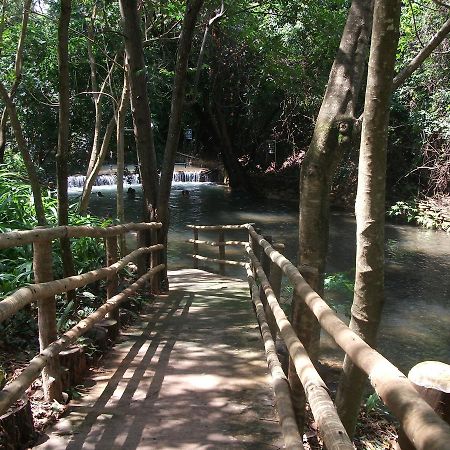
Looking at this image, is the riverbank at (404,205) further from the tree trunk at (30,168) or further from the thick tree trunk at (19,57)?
the tree trunk at (30,168)

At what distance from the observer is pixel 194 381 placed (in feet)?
11.1

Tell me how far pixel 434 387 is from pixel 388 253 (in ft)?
36.4

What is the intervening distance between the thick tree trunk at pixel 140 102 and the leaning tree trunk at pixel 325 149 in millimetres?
2926

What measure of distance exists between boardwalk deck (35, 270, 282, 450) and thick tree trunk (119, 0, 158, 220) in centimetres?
213

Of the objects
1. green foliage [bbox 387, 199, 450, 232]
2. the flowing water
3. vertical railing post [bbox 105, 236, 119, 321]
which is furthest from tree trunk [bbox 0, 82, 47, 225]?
green foliage [bbox 387, 199, 450, 232]

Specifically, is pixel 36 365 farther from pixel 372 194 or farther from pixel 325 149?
pixel 325 149

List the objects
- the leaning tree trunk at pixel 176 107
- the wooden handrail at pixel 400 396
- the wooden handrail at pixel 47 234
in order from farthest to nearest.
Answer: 1. the leaning tree trunk at pixel 176 107
2. the wooden handrail at pixel 47 234
3. the wooden handrail at pixel 400 396

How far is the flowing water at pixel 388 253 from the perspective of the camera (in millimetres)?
6984

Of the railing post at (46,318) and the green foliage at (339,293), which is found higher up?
the railing post at (46,318)

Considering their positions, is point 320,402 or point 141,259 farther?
point 141,259

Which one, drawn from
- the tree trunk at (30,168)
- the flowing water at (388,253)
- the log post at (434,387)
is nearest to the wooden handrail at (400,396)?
the log post at (434,387)

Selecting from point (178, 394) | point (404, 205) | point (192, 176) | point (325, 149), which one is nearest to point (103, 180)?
point (192, 176)

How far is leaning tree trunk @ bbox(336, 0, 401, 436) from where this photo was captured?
2553 mm

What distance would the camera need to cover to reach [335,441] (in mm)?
1410
